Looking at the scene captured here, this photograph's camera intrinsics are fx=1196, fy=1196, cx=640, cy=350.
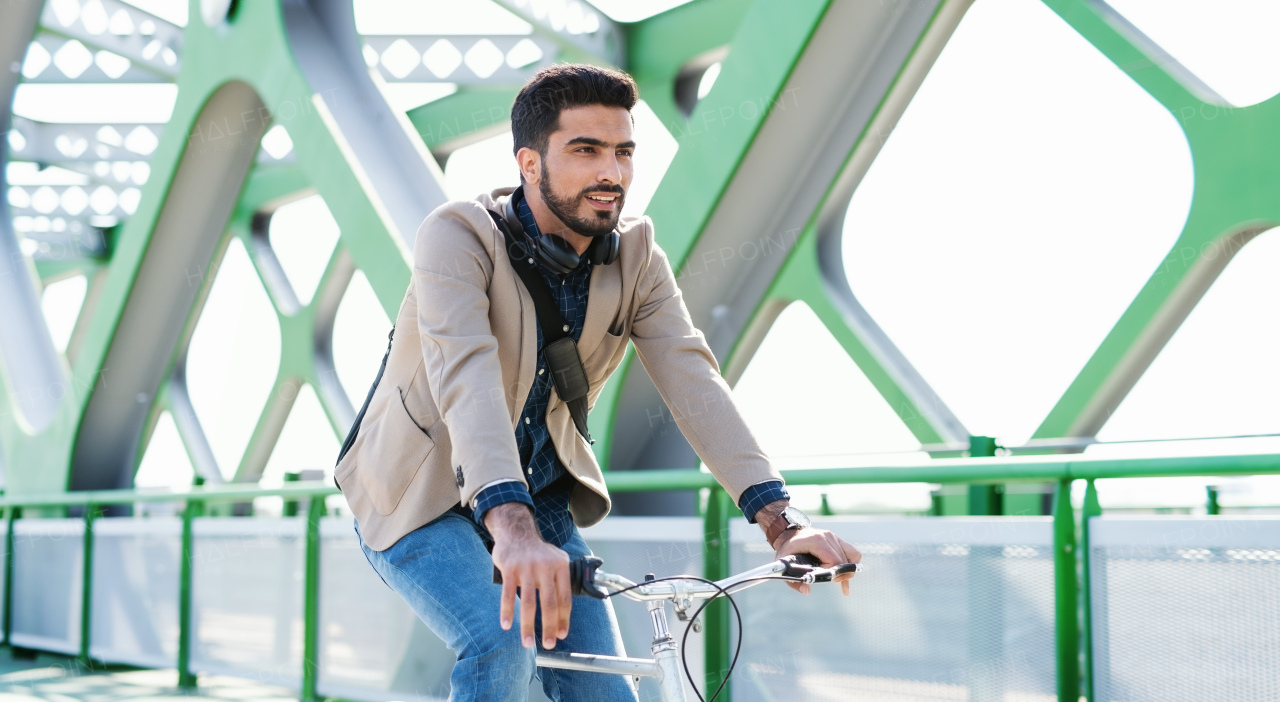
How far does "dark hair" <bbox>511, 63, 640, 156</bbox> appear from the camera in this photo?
7.34 feet

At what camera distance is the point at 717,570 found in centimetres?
454

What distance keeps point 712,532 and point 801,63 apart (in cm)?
243

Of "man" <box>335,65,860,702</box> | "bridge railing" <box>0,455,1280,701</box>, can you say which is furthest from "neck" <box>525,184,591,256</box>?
"bridge railing" <box>0,455,1280,701</box>

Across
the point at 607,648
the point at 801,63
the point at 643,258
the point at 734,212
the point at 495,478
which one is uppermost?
the point at 801,63

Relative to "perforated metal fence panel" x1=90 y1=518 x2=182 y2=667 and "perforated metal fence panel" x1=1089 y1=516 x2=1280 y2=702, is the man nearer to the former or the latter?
"perforated metal fence panel" x1=1089 y1=516 x2=1280 y2=702

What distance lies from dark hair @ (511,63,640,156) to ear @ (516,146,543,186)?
0.05 feet

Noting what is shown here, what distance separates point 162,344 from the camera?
32.6 ft

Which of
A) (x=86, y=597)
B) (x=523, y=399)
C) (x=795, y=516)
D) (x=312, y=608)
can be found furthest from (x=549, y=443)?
(x=86, y=597)

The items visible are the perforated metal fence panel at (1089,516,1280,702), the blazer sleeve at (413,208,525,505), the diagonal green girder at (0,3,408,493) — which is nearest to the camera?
the blazer sleeve at (413,208,525,505)

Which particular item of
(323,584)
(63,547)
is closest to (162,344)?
(63,547)

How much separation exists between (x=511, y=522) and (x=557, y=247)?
63 centimetres

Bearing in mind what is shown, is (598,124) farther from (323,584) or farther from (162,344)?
(162,344)

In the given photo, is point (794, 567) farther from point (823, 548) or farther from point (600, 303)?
point (600, 303)

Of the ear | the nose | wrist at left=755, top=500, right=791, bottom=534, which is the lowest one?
wrist at left=755, top=500, right=791, bottom=534
